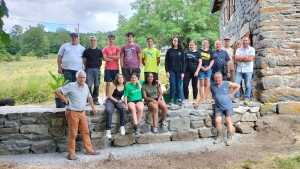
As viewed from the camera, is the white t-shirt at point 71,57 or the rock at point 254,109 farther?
the rock at point 254,109

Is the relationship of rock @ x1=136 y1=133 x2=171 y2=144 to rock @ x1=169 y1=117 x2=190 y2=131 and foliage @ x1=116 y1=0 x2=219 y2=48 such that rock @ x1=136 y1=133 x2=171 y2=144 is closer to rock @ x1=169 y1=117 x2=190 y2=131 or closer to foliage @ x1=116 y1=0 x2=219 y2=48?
rock @ x1=169 y1=117 x2=190 y2=131

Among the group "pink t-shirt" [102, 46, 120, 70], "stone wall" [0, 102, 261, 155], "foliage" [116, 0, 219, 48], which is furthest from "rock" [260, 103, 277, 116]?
"foliage" [116, 0, 219, 48]

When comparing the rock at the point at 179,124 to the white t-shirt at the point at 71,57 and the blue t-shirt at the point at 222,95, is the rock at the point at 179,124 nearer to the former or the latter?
the blue t-shirt at the point at 222,95

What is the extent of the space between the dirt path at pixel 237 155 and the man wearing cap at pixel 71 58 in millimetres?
1850

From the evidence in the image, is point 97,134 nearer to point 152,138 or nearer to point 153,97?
point 152,138

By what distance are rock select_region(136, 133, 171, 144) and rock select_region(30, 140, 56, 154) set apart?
157 cm

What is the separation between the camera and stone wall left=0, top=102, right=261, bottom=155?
4.64m

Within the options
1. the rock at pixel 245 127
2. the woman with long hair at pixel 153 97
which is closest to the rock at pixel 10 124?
the woman with long hair at pixel 153 97

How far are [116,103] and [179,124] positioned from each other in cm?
135

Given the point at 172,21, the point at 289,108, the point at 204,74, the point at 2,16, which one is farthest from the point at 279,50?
the point at 172,21

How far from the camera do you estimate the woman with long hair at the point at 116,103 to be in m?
4.66

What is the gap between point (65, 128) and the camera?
4.77 metres

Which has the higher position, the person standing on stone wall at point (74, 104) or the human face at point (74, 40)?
the human face at point (74, 40)

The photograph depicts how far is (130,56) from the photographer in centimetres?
527
